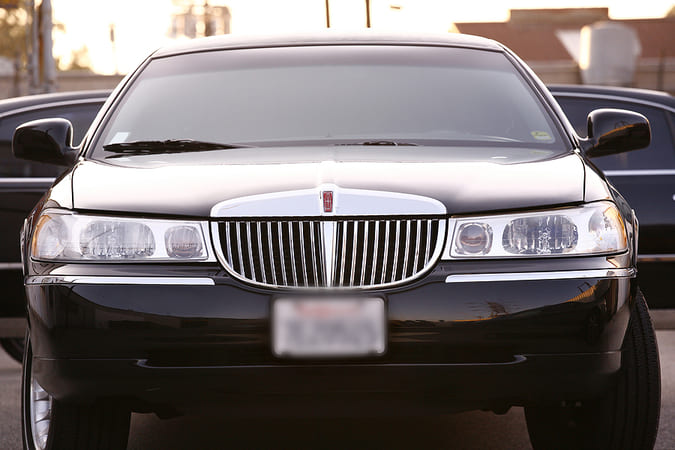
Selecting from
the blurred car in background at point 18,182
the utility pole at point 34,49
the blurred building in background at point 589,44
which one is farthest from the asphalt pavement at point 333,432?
the blurred building in background at point 589,44

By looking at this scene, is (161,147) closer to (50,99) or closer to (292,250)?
(292,250)

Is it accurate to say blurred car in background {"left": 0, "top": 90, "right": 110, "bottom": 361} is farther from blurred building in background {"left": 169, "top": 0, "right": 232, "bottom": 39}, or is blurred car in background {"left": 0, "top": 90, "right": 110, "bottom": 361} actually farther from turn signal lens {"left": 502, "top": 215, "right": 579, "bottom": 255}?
blurred building in background {"left": 169, "top": 0, "right": 232, "bottom": 39}

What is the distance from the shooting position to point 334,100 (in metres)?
4.59

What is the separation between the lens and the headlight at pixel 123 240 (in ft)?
11.2

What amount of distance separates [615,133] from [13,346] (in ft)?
12.2

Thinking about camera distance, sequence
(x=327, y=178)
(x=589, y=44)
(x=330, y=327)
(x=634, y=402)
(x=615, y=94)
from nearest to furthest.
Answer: (x=330, y=327)
(x=327, y=178)
(x=634, y=402)
(x=615, y=94)
(x=589, y=44)

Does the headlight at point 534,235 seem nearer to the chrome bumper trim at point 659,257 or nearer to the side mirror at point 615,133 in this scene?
the side mirror at point 615,133

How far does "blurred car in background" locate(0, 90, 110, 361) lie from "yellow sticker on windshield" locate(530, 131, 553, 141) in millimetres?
2433

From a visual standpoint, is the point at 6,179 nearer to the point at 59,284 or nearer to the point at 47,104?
the point at 47,104

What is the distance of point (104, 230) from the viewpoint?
3490 millimetres

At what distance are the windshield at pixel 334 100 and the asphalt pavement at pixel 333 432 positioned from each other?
50.8 inches

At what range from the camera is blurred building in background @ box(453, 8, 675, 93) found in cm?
4203

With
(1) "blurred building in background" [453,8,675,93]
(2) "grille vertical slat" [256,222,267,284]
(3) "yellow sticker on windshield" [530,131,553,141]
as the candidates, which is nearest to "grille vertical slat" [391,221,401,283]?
(2) "grille vertical slat" [256,222,267,284]

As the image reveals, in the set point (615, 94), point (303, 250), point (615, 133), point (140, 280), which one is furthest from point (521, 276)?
point (615, 94)
